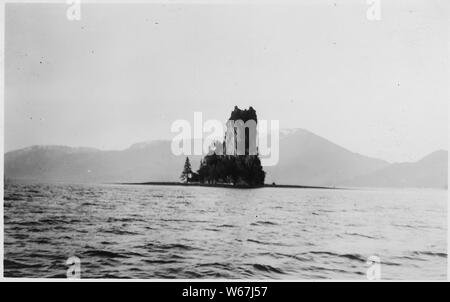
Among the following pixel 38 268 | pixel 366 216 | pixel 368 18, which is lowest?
pixel 38 268

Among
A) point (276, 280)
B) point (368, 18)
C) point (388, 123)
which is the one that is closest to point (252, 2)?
point (368, 18)

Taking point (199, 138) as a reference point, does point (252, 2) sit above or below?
above

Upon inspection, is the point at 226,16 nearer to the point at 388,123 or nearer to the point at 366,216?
the point at 388,123

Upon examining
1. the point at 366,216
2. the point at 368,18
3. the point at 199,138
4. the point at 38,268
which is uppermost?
the point at 368,18

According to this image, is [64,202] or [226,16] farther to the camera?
[64,202]

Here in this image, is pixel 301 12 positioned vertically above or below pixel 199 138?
above

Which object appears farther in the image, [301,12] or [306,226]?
[306,226]
